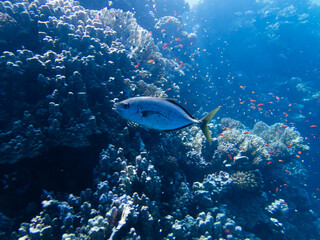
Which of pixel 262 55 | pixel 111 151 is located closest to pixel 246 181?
pixel 111 151

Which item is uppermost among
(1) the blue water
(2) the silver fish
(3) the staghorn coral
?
(1) the blue water

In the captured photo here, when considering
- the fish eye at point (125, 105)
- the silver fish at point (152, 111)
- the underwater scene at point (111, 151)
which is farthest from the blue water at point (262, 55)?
the fish eye at point (125, 105)

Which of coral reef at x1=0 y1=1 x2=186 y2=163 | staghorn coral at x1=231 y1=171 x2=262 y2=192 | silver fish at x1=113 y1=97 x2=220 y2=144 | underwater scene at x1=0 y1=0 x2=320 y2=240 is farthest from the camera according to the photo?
staghorn coral at x1=231 y1=171 x2=262 y2=192

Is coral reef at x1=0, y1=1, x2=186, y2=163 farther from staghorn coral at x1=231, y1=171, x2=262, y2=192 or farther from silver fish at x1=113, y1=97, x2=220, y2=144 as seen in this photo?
staghorn coral at x1=231, y1=171, x2=262, y2=192

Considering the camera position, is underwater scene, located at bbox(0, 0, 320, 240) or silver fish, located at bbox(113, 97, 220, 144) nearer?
silver fish, located at bbox(113, 97, 220, 144)

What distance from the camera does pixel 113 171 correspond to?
3.38 meters

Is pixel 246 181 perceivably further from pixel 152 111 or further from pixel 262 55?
pixel 262 55

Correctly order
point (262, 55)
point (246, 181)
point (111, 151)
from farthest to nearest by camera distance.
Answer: point (262, 55), point (246, 181), point (111, 151)

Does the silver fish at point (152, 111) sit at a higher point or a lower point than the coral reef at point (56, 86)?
lower

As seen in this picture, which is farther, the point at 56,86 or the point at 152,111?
the point at 56,86

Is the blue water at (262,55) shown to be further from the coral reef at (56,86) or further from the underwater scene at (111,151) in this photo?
the coral reef at (56,86)

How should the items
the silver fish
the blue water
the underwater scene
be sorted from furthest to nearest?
the blue water, the underwater scene, the silver fish

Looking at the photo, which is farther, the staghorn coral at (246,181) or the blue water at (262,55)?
the blue water at (262,55)

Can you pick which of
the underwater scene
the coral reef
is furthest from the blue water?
the coral reef
